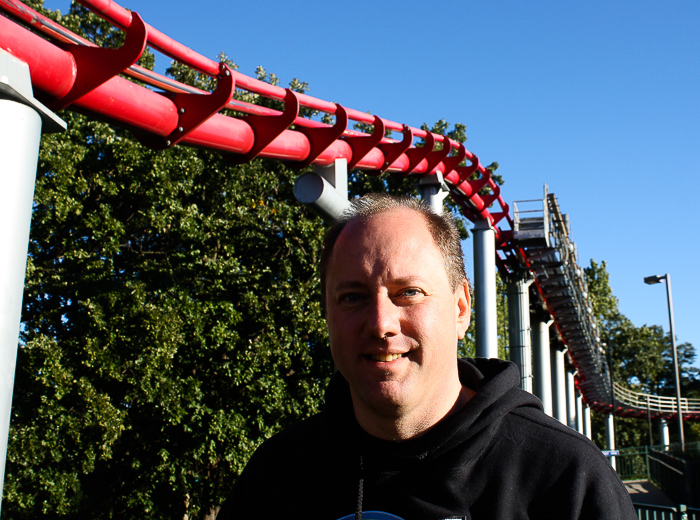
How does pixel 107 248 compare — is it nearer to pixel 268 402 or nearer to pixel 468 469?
pixel 268 402

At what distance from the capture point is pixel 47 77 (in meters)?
4.55

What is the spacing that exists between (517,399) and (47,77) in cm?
405

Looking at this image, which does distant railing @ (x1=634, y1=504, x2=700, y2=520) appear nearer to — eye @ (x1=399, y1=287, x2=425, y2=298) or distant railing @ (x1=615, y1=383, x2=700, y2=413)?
eye @ (x1=399, y1=287, x2=425, y2=298)

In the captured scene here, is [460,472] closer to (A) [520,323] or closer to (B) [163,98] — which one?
(B) [163,98]

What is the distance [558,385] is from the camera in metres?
26.8

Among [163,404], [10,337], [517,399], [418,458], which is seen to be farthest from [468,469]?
[163,404]

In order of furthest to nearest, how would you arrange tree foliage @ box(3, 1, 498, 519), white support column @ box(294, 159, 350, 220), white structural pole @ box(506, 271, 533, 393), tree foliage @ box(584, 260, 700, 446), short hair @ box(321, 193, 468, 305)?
tree foliage @ box(584, 260, 700, 446), white structural pole @ box(506, 271, 533, 393), tree foliage @ box(3, 1, 498, 519), white support column @ box(294, 159, 350, 220), short hair @ box(321, 193, 468, 305)

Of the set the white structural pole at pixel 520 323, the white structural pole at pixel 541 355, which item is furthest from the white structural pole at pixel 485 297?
the white structural pole at pixel 541 355

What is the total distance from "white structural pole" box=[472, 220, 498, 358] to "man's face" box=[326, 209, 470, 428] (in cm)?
1037

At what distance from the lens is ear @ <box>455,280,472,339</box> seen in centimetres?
174

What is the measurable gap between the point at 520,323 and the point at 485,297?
5800mm

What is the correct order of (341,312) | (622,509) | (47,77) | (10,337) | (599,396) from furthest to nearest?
1. (599,396)
2. (47,77)
3. (10,337)
4. (341,312)
5. (622,509)

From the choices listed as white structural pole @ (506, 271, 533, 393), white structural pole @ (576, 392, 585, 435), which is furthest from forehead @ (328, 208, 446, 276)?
white structural pole @ (576, 392, 585, 435)

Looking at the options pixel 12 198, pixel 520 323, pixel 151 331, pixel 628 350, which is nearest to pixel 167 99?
pixel 12 198
